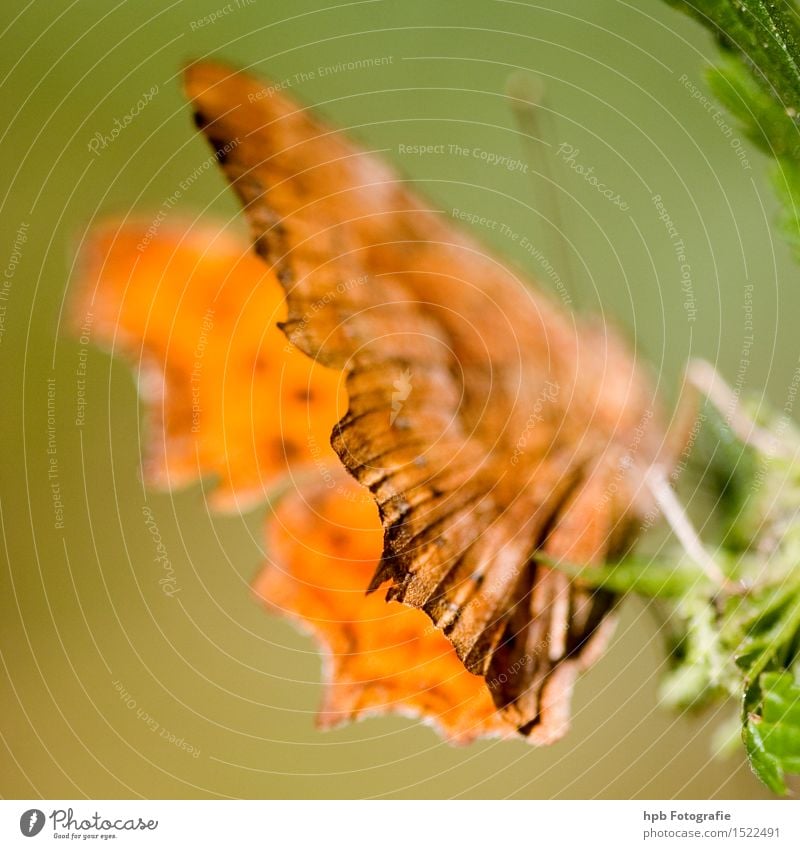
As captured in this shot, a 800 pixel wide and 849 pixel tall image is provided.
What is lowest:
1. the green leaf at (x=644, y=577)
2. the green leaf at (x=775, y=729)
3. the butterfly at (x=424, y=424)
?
the green leaf at (x=775, y=729)

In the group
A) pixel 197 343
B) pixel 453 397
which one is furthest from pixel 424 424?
pixel 197 343

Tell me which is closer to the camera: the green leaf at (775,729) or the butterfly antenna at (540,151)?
the green leaf at (775,729)

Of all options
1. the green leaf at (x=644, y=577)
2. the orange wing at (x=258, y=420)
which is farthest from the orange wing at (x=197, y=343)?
the green leaf at (x=644, y=577)

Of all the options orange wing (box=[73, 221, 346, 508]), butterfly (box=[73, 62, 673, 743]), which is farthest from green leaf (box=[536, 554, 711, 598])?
orange wing (box=[73, 221, 346, 508])

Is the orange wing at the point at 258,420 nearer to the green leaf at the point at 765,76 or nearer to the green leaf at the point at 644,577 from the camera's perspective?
the green leaf at the point at 644,577

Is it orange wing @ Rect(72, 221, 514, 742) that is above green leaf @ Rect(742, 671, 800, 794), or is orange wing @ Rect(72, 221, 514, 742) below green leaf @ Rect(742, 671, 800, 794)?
above

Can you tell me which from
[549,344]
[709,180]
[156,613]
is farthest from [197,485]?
[709,180]

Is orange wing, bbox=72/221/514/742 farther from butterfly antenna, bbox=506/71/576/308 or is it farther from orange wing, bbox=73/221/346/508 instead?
butterfly antenna, bbox=506/71/576/308
